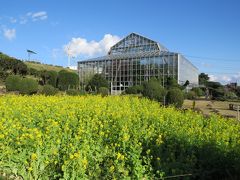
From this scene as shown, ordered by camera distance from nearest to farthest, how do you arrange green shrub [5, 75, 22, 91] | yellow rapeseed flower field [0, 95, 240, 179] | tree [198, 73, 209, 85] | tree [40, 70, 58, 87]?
1. yellow rapeseed flower field [0, 95, 240, 179]
2. green shrub [5, 75, 22, 91]
3. tree [40, 70, 58, 87]
4. tree [198, 73, 209, 85]

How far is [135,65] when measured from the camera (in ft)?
126

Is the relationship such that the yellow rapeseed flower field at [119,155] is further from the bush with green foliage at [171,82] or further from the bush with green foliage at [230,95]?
the bush with green foliage at [230,95]

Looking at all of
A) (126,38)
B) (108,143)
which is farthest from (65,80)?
(108,143)

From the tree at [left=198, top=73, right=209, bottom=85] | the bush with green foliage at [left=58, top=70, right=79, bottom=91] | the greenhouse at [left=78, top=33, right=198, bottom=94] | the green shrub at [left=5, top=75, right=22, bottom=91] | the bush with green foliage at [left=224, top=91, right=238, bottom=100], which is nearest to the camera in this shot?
the green shrub at [left=5, top=75, right=22, bottom=91]

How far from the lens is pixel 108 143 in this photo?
5.44m

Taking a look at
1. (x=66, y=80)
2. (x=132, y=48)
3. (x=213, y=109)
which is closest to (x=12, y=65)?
(x=66, y=80)

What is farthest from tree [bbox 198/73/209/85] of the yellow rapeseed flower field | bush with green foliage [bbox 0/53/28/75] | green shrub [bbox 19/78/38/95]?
the yellow rapeseed flower field

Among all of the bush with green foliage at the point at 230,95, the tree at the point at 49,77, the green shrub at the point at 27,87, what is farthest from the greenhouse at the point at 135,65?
the green shrub at the point at 27,87

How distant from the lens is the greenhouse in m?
36.1

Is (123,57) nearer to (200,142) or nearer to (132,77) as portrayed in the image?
(132,77)

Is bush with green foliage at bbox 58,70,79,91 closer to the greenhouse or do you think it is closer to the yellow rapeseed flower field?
the greenhouse

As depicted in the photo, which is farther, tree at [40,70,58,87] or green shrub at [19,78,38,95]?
tree at [40,70,58,87]

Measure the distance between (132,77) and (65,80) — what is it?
7.66 metres

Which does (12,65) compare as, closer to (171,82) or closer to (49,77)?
(49,77)
